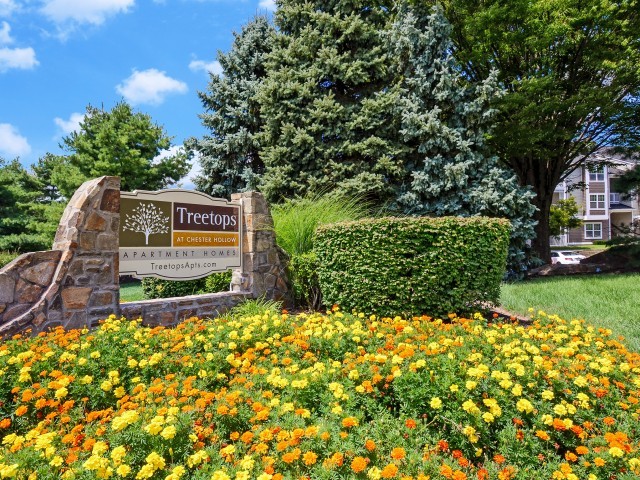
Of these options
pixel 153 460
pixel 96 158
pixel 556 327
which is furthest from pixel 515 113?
pixel 96 158

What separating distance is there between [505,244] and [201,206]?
420 centimetres

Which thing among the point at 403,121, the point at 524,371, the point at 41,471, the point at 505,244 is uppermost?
the point at 403,121

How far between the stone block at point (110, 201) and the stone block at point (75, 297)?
94cm

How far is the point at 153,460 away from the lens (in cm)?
185

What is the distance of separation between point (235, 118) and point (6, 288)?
360 inches

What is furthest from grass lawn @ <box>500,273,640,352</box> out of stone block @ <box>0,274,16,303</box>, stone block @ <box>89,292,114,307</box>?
stone block @ <box>0,274,16,303</box>

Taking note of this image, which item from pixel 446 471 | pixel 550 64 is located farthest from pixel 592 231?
pixel 446 471

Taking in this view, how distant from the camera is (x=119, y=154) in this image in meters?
17.6

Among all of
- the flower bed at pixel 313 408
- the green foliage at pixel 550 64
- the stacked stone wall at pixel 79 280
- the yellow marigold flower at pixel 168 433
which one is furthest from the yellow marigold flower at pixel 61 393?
the green foliage at pixel 550 64

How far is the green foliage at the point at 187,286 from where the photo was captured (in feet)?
22.1

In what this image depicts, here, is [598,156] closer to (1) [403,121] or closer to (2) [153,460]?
(1) [403,121]

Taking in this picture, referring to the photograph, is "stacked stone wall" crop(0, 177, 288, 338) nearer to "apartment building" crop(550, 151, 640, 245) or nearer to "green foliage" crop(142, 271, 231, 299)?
"green foliage" crop(142, 271, 231, 299)

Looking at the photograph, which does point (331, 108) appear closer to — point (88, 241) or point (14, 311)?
point (88, 241)

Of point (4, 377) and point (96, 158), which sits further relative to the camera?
point (96, 158)
